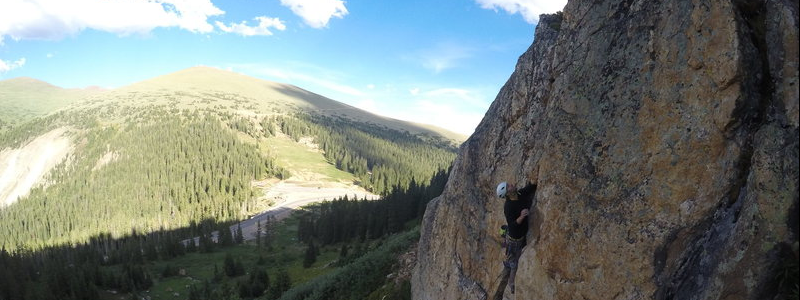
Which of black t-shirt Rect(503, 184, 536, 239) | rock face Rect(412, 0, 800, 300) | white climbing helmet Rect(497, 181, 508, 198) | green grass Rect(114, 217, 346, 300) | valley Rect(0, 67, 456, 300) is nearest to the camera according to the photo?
rock face Rect(412, 0, 800, 300)

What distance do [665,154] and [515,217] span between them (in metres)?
4.38

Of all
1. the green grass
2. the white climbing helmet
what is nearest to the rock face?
the white climbing helmet

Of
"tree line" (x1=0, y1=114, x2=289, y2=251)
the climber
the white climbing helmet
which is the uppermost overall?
the white climbing helmet

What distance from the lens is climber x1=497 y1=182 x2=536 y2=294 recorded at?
37.5ft

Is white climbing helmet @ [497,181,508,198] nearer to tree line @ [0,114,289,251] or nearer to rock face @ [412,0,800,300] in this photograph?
rock face @ [412,0,800,300]

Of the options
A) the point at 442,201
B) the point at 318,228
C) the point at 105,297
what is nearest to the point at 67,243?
the point at 105,297

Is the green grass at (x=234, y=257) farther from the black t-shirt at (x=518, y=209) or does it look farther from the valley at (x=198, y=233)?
the black t-shirt at (x=518, y=209)

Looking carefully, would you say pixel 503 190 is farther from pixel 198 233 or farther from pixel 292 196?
pixel 292 196

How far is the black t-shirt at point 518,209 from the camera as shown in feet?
38.2

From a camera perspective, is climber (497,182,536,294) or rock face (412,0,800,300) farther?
climber (497,182,536,294)

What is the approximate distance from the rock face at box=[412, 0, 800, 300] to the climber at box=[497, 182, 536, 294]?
35cm

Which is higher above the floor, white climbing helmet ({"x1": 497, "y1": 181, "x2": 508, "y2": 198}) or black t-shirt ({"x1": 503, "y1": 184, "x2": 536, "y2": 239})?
white climbing helmet ({"x1": 497, "y1": 181, "x2": 508, "y2": 198})

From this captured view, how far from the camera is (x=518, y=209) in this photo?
11781 mm

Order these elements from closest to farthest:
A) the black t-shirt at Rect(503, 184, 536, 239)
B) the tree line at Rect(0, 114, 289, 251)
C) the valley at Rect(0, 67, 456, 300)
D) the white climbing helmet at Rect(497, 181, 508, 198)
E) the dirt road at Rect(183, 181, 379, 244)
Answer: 1. the white climbing helmet at Rect(497, 181, 508, 198)
2. the black t-shirt at Rect(503, 184, 536, 239)
3. the valley at Rect(0, 67, 456, 300)
4. the dirt road at Rect(183, 181, 379, 244)
5. the tree line at Rect(0, 114, 289, 251)
